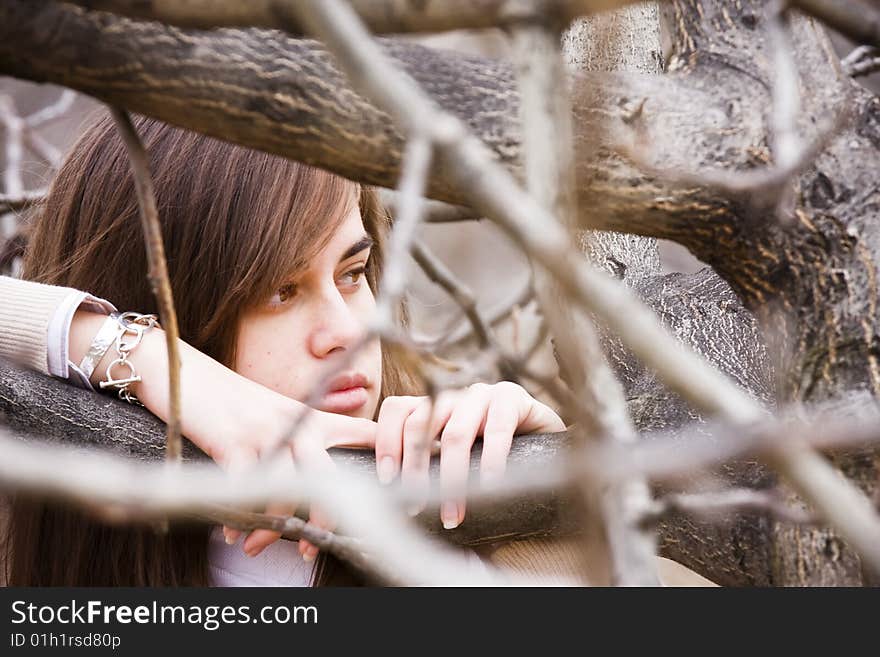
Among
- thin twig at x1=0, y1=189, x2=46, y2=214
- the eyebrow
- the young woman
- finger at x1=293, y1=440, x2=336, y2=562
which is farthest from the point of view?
thin twig at x1=0, y1=189, x2=46, y2=214

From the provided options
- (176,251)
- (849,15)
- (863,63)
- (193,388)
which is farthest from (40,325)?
(863,63)

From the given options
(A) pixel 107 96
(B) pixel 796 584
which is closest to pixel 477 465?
(B) pixel 796 584

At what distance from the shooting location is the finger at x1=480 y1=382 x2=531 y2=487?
0.82 metres

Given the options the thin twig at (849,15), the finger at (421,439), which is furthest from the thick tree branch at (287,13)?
the finger at (421,439)

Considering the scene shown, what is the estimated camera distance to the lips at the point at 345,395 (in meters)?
1.05

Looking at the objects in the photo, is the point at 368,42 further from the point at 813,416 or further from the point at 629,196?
the point at 813,416

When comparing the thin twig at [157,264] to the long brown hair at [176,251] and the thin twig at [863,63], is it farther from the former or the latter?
the thin twig at [863,63]

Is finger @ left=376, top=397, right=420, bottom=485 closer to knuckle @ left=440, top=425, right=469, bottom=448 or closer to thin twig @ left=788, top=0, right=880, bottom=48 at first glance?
knuckle @ left=440, top=425, right=469, bottom=448

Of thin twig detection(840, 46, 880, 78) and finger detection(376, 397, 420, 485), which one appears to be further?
thin twig detection(840, 46, 880, 78)

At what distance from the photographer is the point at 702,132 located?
0.65 m

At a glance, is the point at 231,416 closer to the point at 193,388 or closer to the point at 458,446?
the point at 193,388

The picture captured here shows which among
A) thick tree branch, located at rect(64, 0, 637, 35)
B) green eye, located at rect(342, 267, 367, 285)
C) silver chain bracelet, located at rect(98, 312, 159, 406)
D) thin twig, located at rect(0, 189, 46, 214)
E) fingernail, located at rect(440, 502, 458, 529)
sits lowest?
fingernail, located at rect(440, 502, 458, 529)

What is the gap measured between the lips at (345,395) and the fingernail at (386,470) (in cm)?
22

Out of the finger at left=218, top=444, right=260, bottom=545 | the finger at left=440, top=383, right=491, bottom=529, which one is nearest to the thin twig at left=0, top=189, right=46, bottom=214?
the finger at left=218, top=444, right=260, bottom=545
